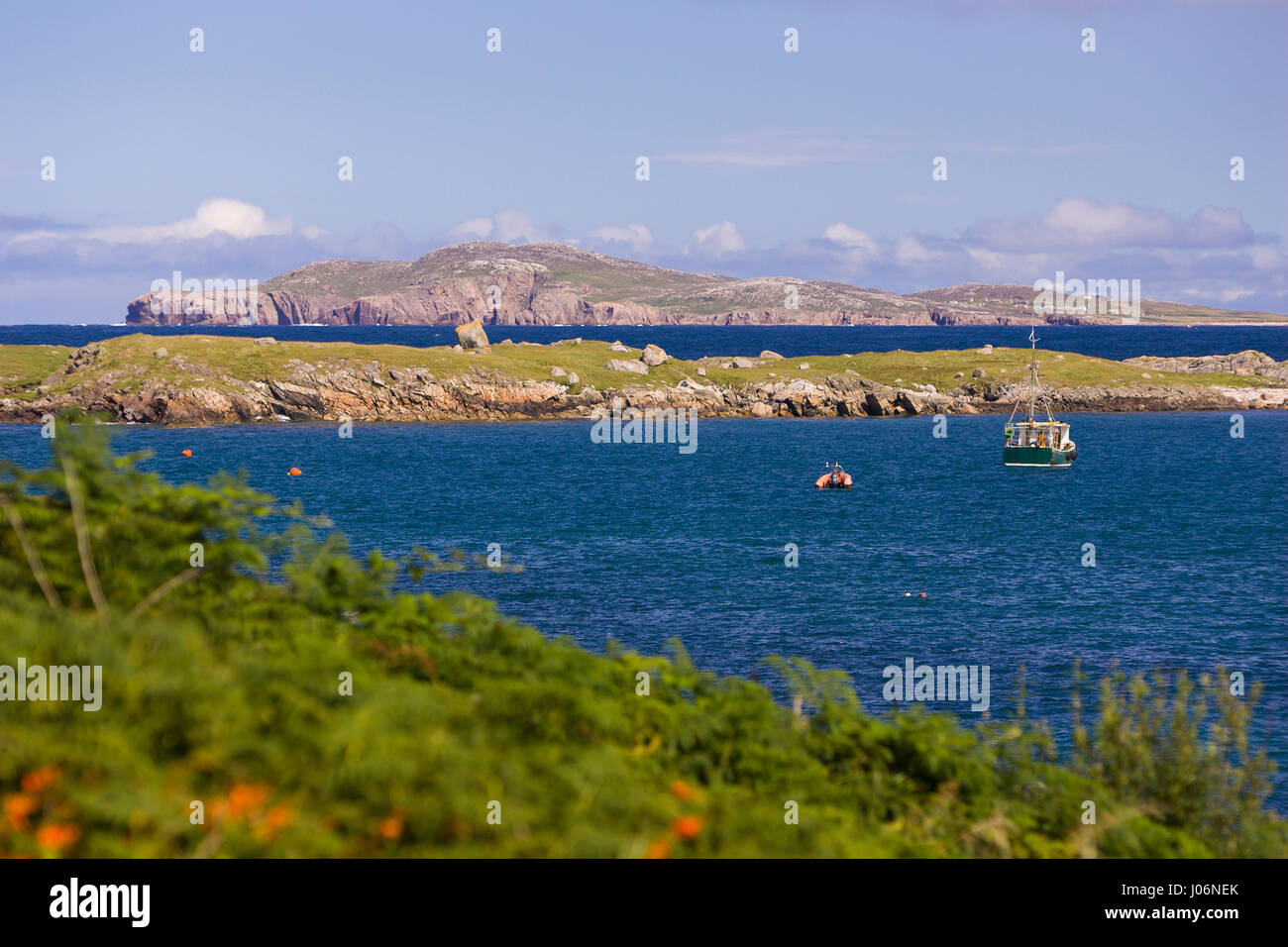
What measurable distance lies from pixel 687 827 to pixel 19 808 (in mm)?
4272

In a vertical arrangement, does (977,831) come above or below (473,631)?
below

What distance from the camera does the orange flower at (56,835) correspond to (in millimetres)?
6734

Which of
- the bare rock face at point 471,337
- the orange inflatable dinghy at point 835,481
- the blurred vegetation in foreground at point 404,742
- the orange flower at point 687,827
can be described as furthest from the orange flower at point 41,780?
the bare rock face at point 471,337

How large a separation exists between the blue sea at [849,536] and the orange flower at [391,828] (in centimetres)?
1679

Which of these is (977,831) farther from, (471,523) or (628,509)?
(628,509)

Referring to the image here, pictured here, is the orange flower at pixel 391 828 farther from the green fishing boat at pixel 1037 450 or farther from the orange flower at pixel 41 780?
the green fishing boat at pixel 1037 450

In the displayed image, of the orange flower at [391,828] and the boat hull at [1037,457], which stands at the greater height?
the orange flower at [391,828]

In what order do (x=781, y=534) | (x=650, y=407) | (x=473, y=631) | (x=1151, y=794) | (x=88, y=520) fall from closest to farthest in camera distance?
(x=88, y=520) → (x=473, y=631) → (x=1151, y=794) → (x=781, y=534) → (x=650, y=407)

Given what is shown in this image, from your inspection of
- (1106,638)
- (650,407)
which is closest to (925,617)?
(1106,638)

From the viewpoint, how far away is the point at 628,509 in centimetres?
7212

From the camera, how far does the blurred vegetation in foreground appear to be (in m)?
7.35
